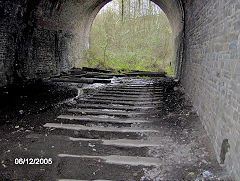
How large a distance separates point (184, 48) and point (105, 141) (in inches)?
284

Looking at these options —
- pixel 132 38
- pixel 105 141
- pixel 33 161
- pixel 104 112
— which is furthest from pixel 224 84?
pixel 132 38

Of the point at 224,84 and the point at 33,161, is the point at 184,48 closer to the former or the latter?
the point at 224,84

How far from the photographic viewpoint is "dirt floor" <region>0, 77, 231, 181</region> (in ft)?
10.4

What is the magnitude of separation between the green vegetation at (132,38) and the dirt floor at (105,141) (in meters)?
11.7

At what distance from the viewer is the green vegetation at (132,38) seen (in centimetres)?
1844

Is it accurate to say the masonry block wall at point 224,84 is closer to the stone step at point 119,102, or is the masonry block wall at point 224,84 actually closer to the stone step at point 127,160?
the stone step at point 127,160

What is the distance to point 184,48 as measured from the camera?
991cm

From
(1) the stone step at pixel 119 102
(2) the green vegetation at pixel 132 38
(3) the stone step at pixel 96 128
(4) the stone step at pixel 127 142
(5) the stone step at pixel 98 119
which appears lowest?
(4) the stone step at pixel 127 142

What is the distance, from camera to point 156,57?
19.4 meters

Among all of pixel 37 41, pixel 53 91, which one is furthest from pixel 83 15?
pixel 53 91

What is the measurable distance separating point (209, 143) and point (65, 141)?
2.69m

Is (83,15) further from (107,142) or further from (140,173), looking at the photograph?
(140,173)

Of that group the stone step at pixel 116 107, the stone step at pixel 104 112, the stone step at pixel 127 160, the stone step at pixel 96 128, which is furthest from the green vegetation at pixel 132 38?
the stone step at pixel 127 160

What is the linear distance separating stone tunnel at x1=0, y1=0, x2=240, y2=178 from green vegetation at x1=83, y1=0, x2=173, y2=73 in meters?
1.71
